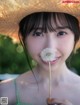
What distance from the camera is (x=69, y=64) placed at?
1.65 metres

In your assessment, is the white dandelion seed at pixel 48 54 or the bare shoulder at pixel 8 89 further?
the bare shoulder at pixel 8 89

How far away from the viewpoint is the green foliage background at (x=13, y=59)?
5.55ft

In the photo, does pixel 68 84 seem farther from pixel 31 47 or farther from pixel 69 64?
pixel 31 47

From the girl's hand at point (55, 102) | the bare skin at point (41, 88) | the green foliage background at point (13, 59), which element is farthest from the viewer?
the green foliage background at point (13, 59)

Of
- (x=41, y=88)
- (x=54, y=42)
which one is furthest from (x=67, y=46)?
(x=41, y=88)

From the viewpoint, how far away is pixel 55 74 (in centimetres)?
158

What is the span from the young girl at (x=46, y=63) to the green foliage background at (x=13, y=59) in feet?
0.20

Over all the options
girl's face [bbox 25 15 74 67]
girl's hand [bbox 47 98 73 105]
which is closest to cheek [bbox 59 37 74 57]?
girl's face [bbox 25 15 74 67]

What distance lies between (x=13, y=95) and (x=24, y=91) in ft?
0.15

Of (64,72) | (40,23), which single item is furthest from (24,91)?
(40,23)

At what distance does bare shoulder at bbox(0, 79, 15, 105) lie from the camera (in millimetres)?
1579

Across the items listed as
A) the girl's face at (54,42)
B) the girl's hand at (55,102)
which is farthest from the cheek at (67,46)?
the girl's hand at (55,102)

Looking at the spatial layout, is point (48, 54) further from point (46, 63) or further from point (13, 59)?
point (13, 59)

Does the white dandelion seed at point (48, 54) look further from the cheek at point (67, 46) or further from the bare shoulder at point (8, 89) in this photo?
the bare shoulder at point (8, 89)
